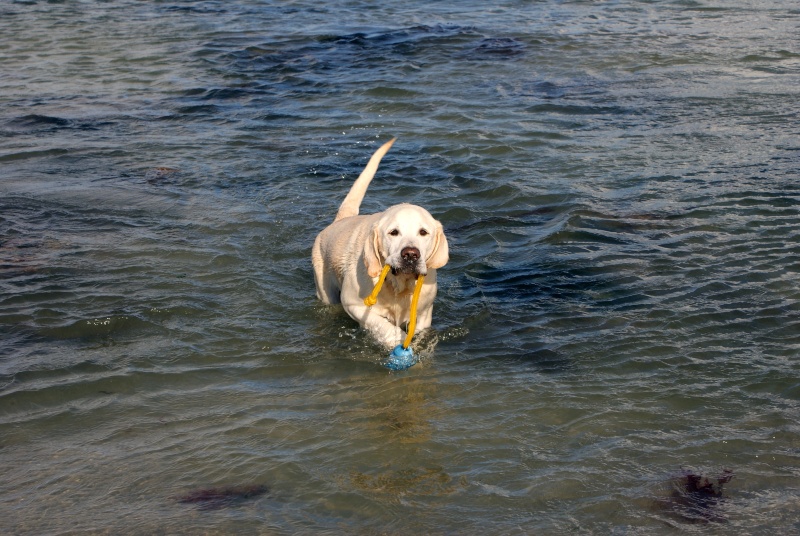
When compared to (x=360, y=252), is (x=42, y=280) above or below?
below

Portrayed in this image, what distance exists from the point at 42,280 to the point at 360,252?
2714 mm

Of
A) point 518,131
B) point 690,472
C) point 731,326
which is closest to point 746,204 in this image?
point 731,326

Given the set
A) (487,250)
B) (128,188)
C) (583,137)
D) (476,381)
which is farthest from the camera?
(583,137)

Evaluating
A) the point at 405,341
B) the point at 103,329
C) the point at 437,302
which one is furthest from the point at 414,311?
the point at 103,329

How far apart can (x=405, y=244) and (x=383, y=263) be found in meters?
0.25

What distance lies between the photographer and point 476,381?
241 inches

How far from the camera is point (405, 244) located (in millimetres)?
6074

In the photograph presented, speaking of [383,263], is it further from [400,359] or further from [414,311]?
[400,359]

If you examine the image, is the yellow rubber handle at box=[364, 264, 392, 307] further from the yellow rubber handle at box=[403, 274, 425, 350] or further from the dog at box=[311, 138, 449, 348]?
the yellow rubber handle at box=[403, 274, 425, 350]

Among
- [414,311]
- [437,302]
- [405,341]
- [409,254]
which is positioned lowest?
[437,302]

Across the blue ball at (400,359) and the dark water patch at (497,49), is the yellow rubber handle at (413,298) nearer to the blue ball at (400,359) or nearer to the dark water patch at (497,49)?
the blue ball at (400,359)

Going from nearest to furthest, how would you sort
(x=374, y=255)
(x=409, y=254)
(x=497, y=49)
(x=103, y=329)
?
(x=409, y=254) < (x=374, y=255) < (x=103, y=329) < (x=497, y=49)

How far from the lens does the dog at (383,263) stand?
20.1 feet

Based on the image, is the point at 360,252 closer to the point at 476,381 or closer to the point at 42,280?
the point at 476,381
